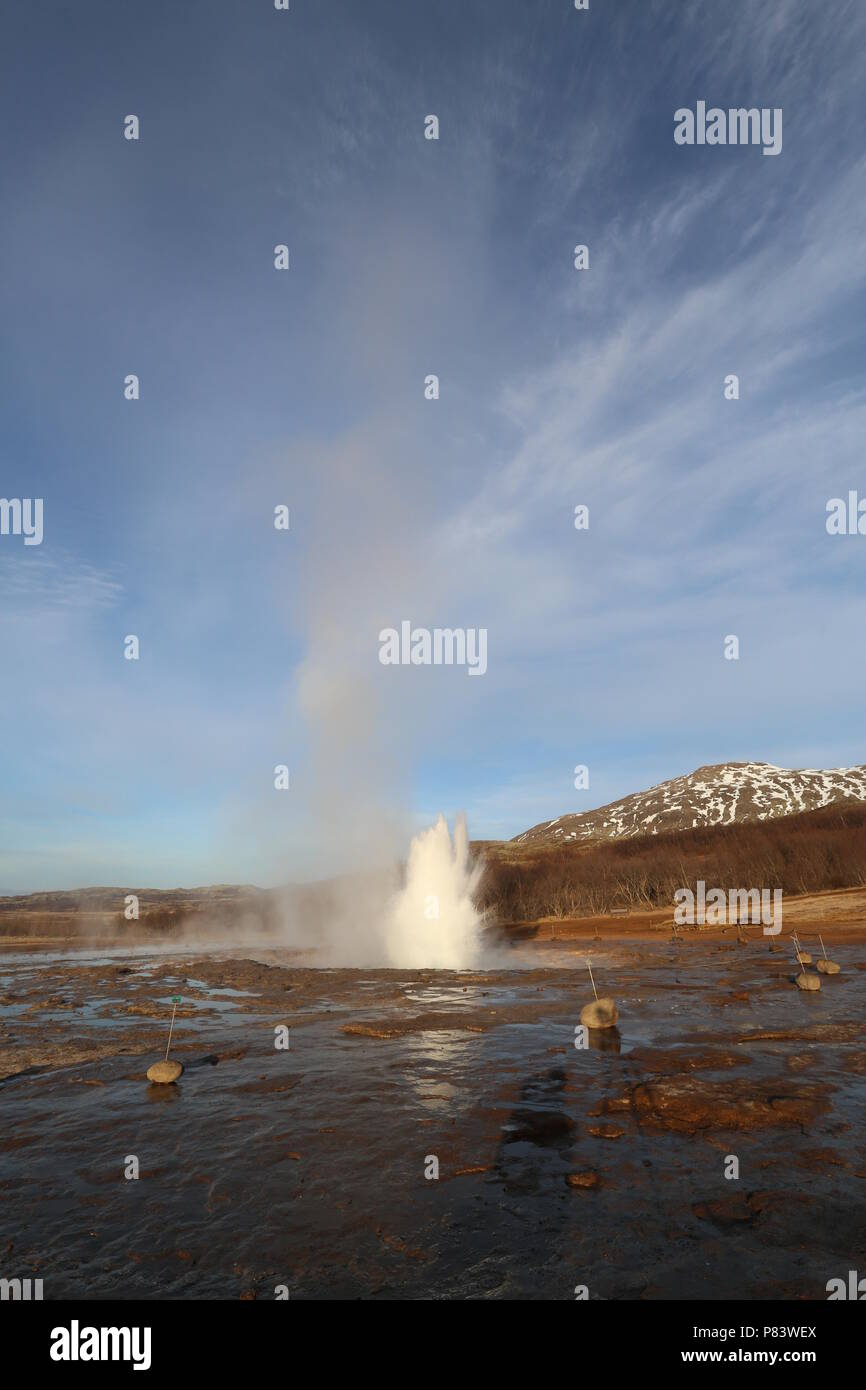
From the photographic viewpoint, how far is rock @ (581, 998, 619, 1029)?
1872 cm

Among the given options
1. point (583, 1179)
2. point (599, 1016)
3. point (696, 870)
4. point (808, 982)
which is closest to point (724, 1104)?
point (583, 1179)

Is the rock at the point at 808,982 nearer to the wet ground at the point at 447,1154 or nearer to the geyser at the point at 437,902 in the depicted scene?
the wet ground at the point at 447,1154

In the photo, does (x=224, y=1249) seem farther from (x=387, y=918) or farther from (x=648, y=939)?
(x=648, y=939)

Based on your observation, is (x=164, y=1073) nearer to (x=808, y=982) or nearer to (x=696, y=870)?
(x=808, y=982)

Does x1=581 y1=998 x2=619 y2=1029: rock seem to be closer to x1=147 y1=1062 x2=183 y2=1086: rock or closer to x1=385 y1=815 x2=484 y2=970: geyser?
x1=147 y1=1062 x2=183 y2=1086: rock

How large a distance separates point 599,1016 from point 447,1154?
9.28 m

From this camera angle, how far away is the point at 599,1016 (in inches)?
738

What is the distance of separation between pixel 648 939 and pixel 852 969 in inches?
727

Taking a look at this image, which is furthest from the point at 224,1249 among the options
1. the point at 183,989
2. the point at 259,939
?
the point at 259,939

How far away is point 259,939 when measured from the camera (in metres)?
66.2

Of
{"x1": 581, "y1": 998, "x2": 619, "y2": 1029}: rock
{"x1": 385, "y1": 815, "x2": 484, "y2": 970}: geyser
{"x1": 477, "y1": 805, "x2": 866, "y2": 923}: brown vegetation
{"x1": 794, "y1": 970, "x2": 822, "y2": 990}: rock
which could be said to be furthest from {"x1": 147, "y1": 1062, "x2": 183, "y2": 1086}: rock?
{"x1": 477, "y1": 805, "x2": 866, "y2": 923}: brown vegetation
